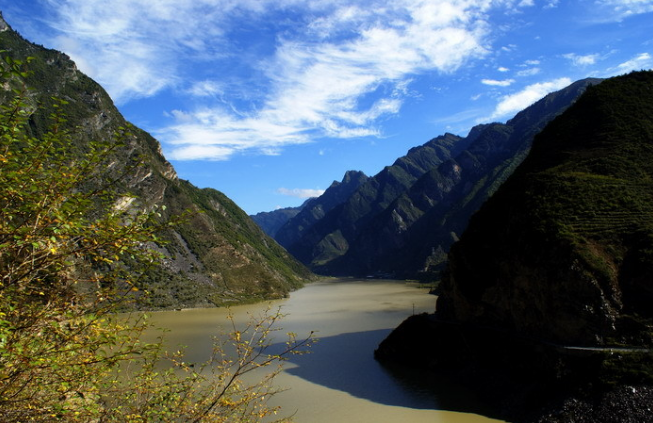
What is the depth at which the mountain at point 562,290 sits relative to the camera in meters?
22.8

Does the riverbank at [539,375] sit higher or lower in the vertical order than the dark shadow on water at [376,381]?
higher

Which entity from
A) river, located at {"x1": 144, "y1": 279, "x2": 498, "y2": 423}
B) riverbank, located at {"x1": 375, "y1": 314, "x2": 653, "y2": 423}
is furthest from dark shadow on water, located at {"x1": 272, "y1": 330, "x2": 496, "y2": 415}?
riverbank, located at {"x1": 375, "y1": 314, "x2": 653, "y2": 423}

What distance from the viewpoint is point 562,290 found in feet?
→ 87.7

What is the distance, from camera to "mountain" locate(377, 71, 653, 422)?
2283cm

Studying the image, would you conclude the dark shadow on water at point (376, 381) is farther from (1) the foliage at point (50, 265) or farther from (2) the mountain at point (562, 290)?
(1) the foliage at point (50, 265)

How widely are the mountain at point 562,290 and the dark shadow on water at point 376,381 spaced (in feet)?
6.17

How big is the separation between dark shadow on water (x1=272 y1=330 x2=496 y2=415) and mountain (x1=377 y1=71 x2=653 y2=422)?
6.17ft

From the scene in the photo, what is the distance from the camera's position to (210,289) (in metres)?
105

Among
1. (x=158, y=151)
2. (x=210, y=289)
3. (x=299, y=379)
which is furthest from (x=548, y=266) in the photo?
(x=158, y=151)

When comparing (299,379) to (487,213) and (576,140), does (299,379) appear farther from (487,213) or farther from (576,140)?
(576,140)

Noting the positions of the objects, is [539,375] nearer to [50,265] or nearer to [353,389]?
[353,389]

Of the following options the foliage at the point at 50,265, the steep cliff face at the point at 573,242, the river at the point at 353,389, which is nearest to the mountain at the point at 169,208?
the river at the point at 353,389

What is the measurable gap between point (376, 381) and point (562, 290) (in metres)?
15.2

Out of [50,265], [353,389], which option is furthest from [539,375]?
[50,265]
